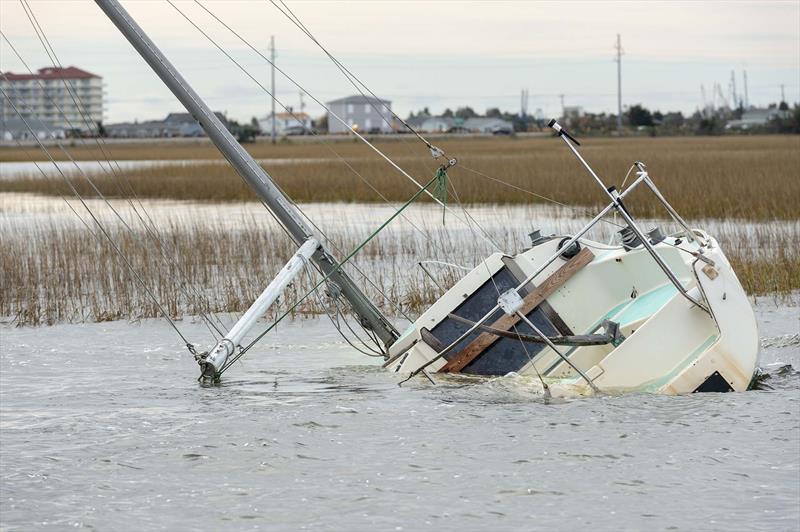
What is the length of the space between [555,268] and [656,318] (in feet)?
4.75

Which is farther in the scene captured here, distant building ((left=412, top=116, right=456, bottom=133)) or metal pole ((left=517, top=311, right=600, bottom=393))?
distant building ((left=412, top=116, right=456, bottom=133))

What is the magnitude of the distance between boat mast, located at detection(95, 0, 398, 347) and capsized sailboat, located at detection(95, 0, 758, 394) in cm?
1

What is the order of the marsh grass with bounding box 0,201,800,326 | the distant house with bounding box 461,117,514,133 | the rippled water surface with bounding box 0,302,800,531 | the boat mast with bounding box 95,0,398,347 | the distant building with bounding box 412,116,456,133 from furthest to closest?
the distant building with bounding box 412,116,456,133 → the distant house with bounding box 461,117,514,133 → the marsh grass with bounding box 0,201,800,326 → the boat mast with bounding box 95,0,398,347 → the rippled water surface with bounding box 0,302,800,531

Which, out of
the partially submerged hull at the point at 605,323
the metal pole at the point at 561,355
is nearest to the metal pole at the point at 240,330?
the partially submerged hull at the point at 605,323

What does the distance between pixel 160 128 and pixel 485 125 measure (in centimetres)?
4762

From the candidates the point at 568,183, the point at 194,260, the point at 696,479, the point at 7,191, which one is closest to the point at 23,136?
the point at 7,191

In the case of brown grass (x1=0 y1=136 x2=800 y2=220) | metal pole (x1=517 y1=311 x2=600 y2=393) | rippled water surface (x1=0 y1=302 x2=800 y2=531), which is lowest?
rippled water surface (x1=0 y1=302 x2=800 y2=531)

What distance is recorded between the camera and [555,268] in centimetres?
1186

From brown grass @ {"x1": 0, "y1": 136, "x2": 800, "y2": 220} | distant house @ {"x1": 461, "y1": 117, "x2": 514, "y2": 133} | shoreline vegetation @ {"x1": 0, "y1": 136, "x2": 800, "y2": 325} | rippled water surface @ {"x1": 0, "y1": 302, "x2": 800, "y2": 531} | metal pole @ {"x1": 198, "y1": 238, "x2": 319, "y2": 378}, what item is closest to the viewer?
rippled water surface @ {"x1": 0, "y1": 302, "x2": 800, "y2": 531}

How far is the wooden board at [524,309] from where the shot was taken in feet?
37.7

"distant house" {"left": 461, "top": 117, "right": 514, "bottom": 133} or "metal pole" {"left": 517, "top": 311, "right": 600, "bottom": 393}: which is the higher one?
"distant house" {"left": 461, "top": 117, "right": 514, "bottom": 133}

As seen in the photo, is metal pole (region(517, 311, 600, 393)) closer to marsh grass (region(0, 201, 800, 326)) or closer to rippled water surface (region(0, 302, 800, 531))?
rippled water surface (region(0, 302, 800, 531))

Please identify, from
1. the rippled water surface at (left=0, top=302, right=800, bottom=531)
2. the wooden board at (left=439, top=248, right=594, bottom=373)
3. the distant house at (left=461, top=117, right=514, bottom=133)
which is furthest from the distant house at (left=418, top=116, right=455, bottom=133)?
the rippled water surface at (left=0, top=302, right=800, bottom=531)

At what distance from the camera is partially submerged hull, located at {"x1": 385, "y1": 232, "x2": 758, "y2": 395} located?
35.0ft
